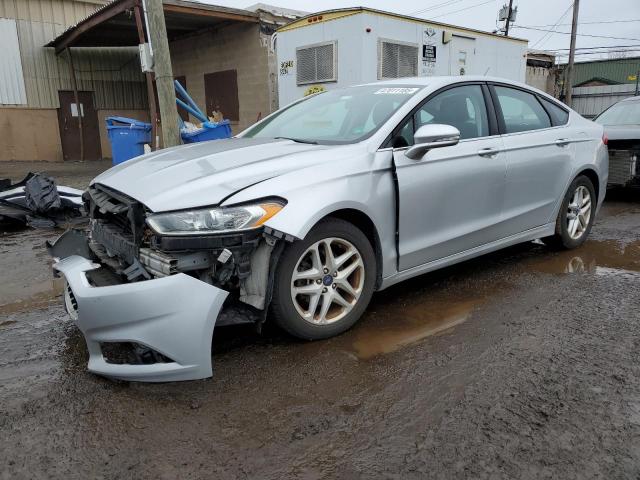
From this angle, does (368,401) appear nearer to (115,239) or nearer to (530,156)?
(115,239)

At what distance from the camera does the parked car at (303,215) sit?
2.56 meters

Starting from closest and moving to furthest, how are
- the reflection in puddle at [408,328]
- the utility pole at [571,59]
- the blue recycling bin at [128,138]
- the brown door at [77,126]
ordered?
the reflection in puddle at [408,328] < the blue recycling bin at [128,138] < the brown door at [77,126] < the utility pole at [571,59]

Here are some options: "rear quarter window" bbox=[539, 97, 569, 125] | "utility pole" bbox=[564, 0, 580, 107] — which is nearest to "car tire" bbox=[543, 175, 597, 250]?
"rear quarter window" bbox=[539, 97, 569, 125]

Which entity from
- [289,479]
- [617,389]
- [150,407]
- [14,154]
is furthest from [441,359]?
[14,154]

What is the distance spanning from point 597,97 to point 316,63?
23.7 meters

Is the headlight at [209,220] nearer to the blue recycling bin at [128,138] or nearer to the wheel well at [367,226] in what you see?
the wheel well at [367,226]

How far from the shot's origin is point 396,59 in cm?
962

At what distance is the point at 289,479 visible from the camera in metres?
2.03

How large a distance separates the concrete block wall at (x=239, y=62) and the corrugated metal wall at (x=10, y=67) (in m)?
4.81

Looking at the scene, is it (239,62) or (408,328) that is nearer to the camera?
(408,328)

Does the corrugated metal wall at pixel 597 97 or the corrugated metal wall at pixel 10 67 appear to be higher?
the corrugated metal wall at pixel 10 67

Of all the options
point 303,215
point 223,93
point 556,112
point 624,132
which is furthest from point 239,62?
point 303,215

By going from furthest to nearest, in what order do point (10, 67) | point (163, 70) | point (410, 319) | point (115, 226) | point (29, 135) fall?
point (29, 135) → point (10, 67) → point (163, 70) → point (410, 319) → point (115, 226)

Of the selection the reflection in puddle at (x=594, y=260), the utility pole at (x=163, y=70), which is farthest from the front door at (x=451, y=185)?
the utility pole at (x=163, y=70)
